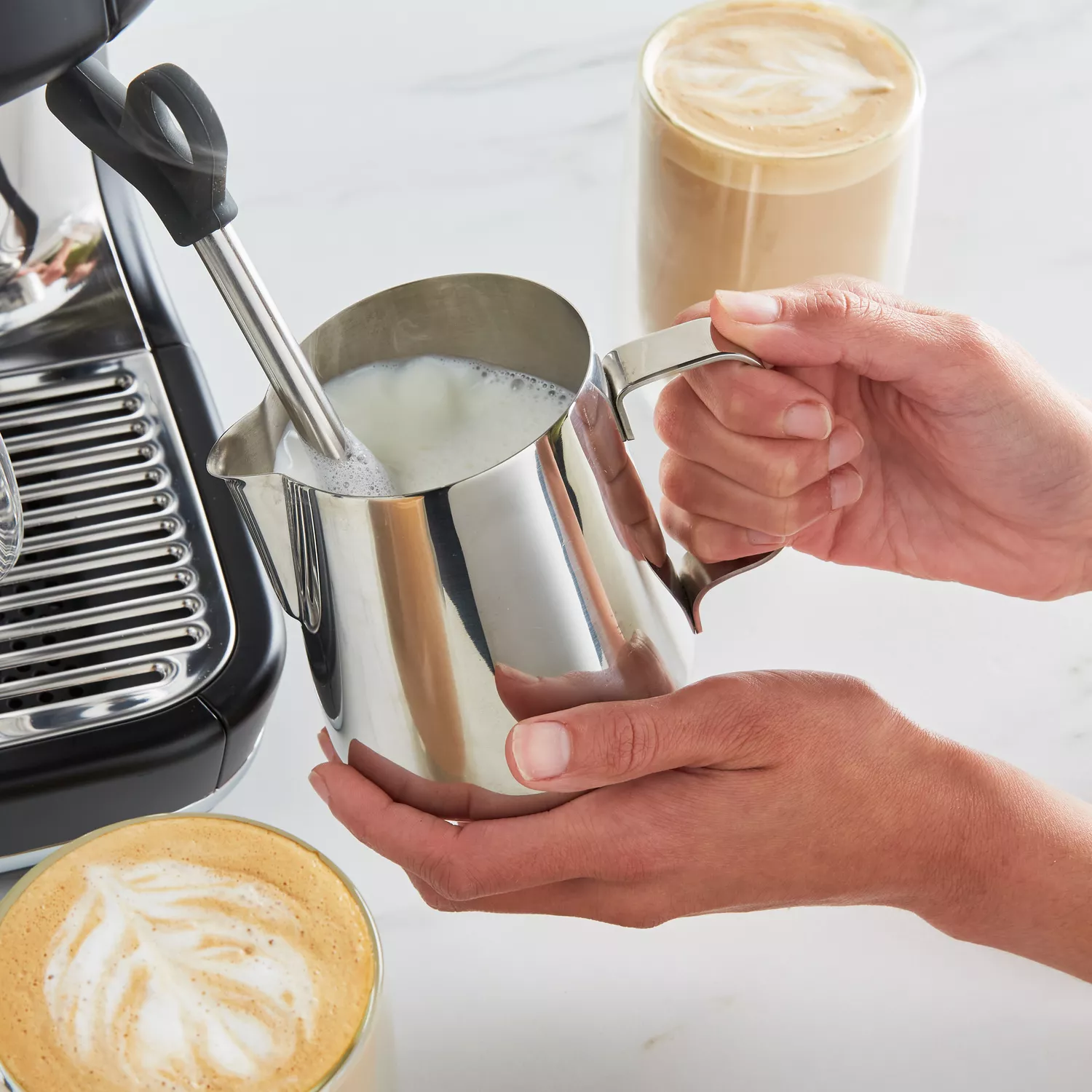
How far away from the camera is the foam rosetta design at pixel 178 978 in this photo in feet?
1.32

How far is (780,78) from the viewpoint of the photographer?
693 millimetres

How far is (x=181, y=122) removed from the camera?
0.36m

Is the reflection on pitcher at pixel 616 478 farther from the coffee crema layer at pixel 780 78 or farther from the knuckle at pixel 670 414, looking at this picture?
the coffee crema layer at pixel 780 78

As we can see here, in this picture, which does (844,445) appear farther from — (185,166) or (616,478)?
(185,166)

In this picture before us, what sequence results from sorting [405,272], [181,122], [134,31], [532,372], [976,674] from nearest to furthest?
1. [181,122]
2. [532,372]
3. [976,674]
4. [405,272]
5. [134,31]

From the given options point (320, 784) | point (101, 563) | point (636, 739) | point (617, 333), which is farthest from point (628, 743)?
point (617, 333)

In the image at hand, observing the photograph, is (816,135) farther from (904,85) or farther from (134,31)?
(134,31)

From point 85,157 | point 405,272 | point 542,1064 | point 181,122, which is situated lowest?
point 542,1064

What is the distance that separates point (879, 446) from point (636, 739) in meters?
0.29

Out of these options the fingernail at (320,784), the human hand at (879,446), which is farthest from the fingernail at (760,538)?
the fingernail at (320,784)

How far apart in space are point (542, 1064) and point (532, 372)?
0.88ft

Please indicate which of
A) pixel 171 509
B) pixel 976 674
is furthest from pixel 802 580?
pixel 171 509

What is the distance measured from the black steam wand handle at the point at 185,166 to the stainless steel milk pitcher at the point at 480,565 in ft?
0.12

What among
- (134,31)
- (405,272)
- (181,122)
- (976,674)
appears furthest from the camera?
(134,31)
